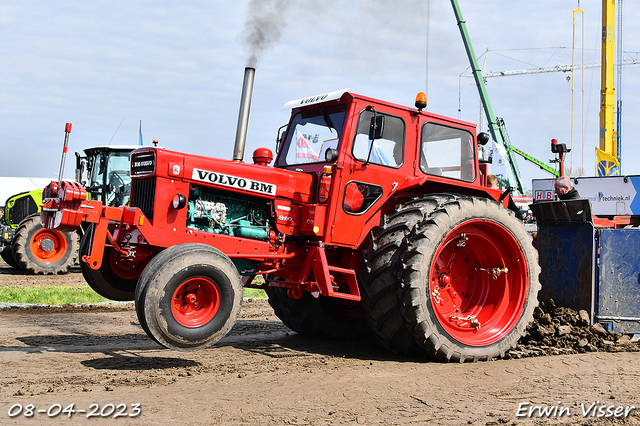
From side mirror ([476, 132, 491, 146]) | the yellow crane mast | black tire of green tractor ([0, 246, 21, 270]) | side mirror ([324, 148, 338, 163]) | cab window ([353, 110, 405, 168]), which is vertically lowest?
black tire of green tractor ([0, 246, 21, 270])

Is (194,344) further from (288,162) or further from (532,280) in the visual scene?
(532,280)

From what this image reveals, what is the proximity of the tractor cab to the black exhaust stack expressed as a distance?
6794 millimetres

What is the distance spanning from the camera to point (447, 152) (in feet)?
21.8

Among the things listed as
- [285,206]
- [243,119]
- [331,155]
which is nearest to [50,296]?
[243,119]

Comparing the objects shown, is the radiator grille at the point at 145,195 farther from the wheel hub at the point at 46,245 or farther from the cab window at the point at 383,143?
the wheel hub at the point at 46,245

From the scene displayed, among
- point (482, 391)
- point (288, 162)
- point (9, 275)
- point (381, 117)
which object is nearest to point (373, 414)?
point (482, 391)

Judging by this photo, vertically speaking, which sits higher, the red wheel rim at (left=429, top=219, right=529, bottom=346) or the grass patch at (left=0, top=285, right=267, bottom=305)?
the red wheel rim at (left=429, top=219, right=529, bottom=346)

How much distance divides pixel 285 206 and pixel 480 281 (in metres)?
2.23

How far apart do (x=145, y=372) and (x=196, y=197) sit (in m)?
1.63

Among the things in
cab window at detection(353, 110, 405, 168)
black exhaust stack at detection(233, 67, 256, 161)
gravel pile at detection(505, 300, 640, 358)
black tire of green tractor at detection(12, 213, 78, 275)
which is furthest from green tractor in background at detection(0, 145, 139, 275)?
gravel pile at detection(505, 300, 640, 358)

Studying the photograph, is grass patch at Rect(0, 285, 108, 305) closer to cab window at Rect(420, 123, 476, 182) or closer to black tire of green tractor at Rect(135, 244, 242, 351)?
black tire of green tractor at Rect(135, 244, 242, 351)

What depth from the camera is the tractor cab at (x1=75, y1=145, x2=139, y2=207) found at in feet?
43.2

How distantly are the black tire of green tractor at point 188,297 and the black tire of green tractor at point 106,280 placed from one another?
3.83 ft

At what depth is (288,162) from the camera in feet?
22.3
